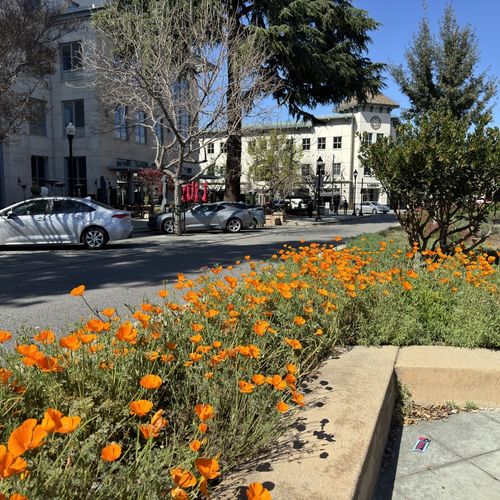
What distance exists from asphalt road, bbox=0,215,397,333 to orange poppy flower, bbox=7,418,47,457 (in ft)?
5.65

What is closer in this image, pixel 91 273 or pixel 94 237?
pixel 91 273

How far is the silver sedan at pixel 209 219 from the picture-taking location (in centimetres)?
1967

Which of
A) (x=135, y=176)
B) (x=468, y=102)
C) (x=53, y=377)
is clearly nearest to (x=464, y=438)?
(x=53, y=377)

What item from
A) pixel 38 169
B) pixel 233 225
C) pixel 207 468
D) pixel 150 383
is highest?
pixel 38 169

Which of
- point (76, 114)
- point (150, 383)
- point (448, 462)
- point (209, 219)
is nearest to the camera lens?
point (150, 383)

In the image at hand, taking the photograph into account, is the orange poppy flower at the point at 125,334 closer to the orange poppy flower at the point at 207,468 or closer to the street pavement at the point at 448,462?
the orange poppy flower at the point at 207,468

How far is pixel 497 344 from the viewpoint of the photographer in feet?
12.1

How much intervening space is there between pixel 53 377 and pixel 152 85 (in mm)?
17110

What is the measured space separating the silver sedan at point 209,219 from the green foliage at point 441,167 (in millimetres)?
13549

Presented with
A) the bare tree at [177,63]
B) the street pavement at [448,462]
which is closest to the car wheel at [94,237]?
the bare tree at [177,63]

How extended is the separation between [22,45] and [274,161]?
1250 inches

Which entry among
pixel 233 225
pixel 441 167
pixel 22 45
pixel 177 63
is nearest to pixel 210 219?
pixel 233 225

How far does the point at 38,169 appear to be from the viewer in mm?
33719

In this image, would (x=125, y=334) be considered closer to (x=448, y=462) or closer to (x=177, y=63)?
(x=448, y=462)
